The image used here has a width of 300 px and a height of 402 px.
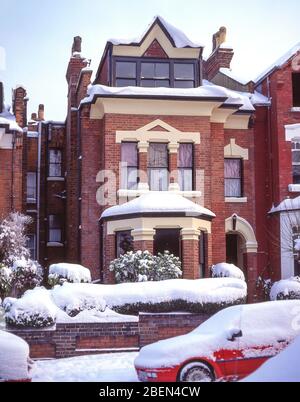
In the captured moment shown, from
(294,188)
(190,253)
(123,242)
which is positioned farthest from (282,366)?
(294,188)

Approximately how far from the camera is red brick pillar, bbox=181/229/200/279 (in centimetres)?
1858

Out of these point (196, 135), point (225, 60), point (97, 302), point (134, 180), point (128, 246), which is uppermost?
point (225, 60)

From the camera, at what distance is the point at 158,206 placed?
18.9 metres

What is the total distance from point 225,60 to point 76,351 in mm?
15494

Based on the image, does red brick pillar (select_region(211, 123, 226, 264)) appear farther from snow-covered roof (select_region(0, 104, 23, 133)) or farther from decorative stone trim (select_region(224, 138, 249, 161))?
snow-covered roof (select_region(0, 104, 23, 133))

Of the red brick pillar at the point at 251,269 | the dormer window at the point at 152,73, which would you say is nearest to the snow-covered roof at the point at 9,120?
the dormer window at the point at 152,73

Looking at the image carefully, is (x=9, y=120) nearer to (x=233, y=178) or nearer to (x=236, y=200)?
(x=233, y=178)

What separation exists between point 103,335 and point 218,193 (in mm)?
8566

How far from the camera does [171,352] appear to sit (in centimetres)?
987

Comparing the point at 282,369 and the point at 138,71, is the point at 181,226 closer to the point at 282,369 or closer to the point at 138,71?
the point at 138,71

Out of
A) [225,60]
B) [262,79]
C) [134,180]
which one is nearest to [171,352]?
[134,180]

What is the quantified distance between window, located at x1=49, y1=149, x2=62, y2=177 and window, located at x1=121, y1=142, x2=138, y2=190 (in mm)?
5601

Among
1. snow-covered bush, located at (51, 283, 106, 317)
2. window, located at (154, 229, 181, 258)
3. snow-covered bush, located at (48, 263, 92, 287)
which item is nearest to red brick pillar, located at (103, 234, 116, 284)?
window, located at (154, 229, 181, 258)

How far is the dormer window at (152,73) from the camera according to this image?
2064 centimetres
